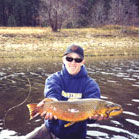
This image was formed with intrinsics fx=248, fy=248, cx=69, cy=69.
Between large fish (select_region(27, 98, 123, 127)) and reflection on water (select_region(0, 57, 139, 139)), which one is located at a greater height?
large fish (select_region(27, 98, 123, 127))

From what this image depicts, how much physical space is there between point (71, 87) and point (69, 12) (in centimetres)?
4366

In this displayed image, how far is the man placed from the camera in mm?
4543

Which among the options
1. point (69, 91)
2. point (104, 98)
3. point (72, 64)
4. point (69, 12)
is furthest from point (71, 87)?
point (69, 12)

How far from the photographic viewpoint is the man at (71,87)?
14.9 feet

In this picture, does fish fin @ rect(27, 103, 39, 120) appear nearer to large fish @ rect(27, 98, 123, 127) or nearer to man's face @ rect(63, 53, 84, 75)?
large fish @ rect(27, 98, 123, 127)

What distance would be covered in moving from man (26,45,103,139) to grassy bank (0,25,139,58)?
865 inches

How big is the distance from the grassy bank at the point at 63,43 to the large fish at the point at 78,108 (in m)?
22.8

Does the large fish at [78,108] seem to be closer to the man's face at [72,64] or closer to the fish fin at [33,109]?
the fish fin at [33,109]

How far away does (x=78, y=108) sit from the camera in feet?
12.8

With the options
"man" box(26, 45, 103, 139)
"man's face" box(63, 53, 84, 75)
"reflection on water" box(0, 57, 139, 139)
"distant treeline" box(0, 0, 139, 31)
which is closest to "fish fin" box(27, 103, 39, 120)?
"man" box(26, 45, 103, 139)

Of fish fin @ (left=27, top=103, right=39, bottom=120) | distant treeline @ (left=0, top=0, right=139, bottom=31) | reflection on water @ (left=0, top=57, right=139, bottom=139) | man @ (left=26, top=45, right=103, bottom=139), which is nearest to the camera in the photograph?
fish fin @ (left=27, top=103, right=39, bottom=120)

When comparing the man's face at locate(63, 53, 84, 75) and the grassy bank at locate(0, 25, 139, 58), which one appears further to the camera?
the grassy bank at locate(0, 25, 139, 58)

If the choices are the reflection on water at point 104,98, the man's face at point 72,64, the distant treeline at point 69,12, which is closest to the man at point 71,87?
the man's face at point 72,64

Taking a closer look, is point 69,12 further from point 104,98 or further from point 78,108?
point 78,108
